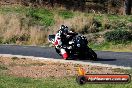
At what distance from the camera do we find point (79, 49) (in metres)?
22.5

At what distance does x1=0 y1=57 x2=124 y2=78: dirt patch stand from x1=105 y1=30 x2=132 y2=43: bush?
9276 mm

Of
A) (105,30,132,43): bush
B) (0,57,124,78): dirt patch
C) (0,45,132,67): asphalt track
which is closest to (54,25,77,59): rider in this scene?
(0,45,132,67): asphalt track

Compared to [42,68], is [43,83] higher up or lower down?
higher up

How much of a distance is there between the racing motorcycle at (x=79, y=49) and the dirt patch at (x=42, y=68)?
1.64 m

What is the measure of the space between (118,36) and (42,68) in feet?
40.1

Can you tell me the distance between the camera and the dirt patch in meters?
17.0

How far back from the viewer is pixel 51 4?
165 feet

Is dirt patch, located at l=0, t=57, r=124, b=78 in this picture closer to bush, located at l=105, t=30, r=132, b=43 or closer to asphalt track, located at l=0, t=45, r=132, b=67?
asphalt track, located at l=0, t=45, r=132, b=67

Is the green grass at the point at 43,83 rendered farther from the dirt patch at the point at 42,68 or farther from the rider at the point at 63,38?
the rider at the point at 63,38

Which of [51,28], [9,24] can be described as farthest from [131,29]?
[9,24]

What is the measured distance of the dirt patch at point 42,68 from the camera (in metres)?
17.0

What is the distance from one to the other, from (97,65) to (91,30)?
12323 mm

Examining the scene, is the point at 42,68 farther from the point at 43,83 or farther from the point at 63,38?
the point at 43,83

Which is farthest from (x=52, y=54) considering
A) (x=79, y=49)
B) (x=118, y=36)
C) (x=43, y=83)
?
(x=43, y=83)
